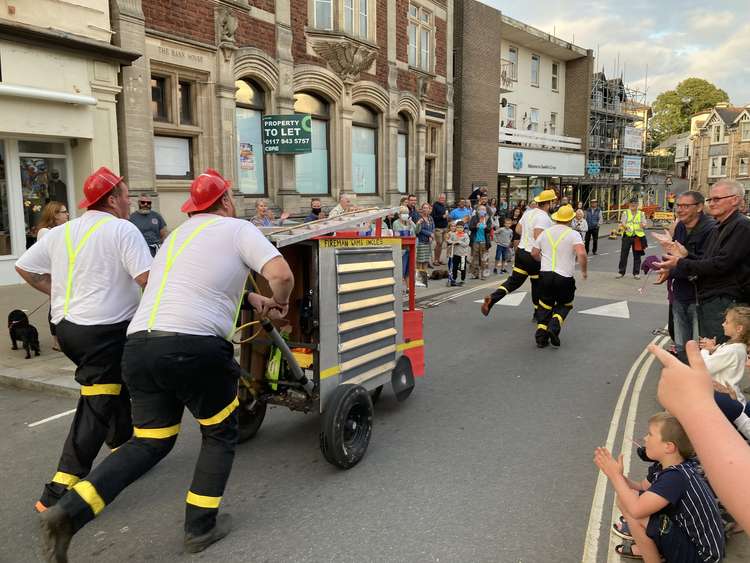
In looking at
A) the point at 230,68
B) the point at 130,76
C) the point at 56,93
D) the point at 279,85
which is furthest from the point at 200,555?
the point at 279,85

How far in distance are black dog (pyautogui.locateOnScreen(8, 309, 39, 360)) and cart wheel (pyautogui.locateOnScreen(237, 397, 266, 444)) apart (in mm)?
3678

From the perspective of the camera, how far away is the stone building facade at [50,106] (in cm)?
1026

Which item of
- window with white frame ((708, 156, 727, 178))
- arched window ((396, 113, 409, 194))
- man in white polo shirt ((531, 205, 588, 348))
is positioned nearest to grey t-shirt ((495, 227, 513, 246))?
arched window ((396, 113, 409, 194))

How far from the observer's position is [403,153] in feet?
71.6

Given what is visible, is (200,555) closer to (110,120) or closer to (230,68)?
(110,120)

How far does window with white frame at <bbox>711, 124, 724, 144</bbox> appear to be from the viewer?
63.9 meters

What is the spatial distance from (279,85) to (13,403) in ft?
38.6

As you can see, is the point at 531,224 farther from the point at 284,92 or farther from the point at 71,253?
the point at 284,92

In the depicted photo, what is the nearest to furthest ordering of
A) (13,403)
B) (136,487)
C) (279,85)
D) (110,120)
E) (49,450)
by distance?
(136,487) → (49,450) → (13,403) → (110,120) → (279,85)

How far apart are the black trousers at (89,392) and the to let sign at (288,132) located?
12.1m

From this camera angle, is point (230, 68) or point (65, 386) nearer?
point (65, 386)

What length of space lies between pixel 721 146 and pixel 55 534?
243 ft

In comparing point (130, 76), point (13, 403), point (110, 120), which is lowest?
point (13, 403)

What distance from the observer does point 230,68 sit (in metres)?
14.1
